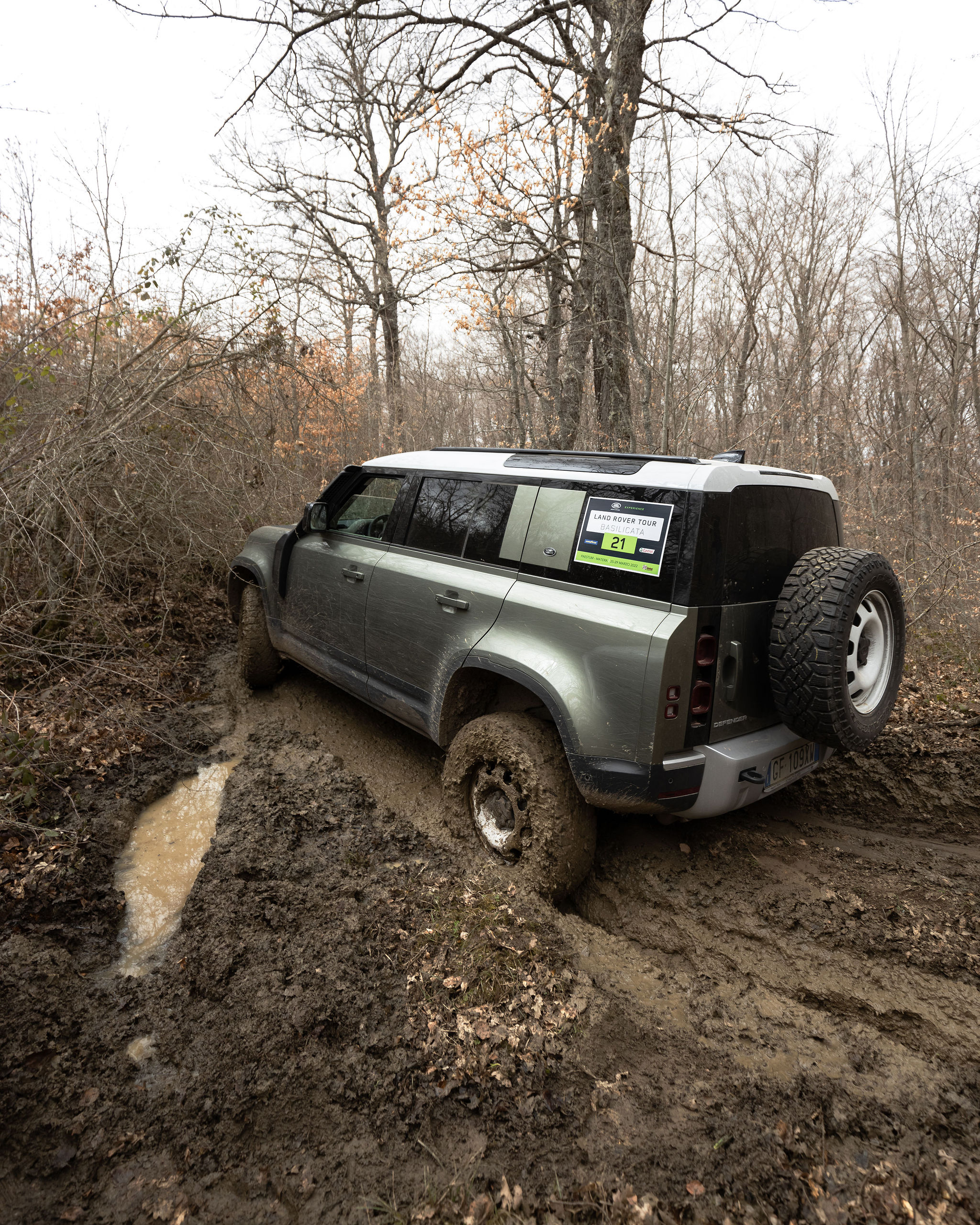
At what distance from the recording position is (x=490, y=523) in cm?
323

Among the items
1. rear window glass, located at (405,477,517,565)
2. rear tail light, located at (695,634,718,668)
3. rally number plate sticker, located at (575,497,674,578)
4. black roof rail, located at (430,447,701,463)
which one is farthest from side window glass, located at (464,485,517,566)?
rear tail light, located at (695,634,718,668)

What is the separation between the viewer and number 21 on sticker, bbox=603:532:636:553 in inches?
101

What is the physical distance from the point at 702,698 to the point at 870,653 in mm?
898

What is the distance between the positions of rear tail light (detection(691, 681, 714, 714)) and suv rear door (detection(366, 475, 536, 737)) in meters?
0.96

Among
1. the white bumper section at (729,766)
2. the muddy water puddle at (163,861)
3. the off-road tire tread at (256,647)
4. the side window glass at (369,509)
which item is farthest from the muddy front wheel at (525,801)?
the off-road tire tread at (256,647)

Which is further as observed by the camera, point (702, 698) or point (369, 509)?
point (369, 509)

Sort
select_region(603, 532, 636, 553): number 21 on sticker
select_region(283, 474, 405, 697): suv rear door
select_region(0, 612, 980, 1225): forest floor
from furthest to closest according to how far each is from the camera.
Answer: select_region(283, 474, 405, 697): suv rear door
select_region(603, 532, 636, 553): number 21 on sticker
select_region(0, 612, 980, 1225): forest floor

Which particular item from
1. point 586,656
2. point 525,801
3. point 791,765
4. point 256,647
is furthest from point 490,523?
point 256,647

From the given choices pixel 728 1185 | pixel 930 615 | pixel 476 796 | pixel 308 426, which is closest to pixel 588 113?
pixel 308 426

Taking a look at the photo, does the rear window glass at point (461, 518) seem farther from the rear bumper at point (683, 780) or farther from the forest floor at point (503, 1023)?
the forest floor at point (503, 1023)

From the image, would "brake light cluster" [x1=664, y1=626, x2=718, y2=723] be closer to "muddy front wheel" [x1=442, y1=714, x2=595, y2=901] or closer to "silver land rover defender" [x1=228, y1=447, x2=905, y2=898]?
"silver land rover defender" [x1=228, y1=447, x2=905, y2=898]

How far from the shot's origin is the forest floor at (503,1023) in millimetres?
1707

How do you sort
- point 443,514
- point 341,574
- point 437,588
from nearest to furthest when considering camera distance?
point 437,588
point 443,514
point 341,574

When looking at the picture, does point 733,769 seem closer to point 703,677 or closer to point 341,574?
point 703,677
